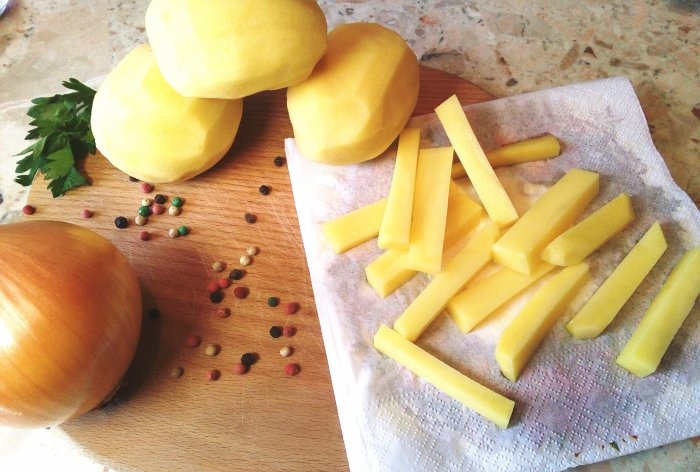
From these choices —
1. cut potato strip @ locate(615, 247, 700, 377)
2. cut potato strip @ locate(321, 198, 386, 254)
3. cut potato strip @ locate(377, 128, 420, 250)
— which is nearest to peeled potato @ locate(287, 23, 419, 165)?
cut potato strip @ locate(377, 128, 420, 250)

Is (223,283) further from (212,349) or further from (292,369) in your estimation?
(292,369)

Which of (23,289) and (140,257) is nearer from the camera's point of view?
(23,289)

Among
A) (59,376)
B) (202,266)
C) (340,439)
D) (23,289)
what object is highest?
(23,289)

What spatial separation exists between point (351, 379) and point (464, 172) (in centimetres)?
62

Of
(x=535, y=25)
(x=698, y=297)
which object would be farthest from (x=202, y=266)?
(x=535, y=25)

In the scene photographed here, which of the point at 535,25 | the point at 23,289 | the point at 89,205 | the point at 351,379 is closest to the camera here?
the point at 23,289

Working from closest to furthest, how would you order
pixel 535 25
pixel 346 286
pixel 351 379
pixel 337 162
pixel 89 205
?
pixel 351 379, pixel 346 286, pixel 337 162, pixel 89 205, pixel 535 25

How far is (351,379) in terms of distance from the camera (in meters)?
1.30

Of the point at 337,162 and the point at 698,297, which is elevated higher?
the point at 337,162

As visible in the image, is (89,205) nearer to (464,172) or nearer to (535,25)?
(464,172)

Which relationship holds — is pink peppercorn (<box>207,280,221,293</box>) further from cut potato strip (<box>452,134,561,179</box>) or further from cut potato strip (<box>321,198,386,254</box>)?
cut potato strip (<box>452,134,561,179</box>)

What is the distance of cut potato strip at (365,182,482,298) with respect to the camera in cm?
139

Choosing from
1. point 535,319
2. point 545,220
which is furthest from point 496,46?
point 535,319

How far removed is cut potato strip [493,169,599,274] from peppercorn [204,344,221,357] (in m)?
0.71
